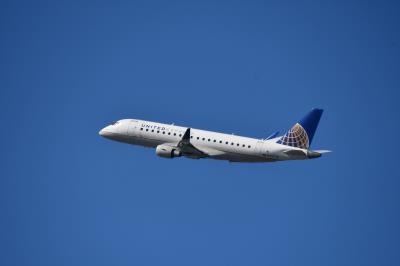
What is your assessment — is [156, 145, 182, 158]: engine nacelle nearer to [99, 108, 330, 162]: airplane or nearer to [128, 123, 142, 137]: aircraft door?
[99, 108, 330, 162]: airplane

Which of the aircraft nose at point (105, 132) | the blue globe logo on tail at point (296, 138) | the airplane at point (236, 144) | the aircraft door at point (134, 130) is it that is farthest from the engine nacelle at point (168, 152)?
the blue globe logo on tail at point (296, 138)

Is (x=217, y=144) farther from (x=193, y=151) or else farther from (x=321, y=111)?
(x=321, y=111)

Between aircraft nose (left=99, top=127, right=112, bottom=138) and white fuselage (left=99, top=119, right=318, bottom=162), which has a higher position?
aircraft nose (left=99, top=127, right=112, bottom=138)

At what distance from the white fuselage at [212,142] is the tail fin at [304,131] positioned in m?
0.96

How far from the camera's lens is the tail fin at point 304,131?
88438 mm

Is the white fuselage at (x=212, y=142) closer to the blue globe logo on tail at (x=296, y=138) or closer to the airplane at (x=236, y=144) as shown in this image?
the airplane at (x=236, y=144)

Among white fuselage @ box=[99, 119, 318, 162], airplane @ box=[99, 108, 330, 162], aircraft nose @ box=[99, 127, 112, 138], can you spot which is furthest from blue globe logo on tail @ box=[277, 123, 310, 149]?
aircraft nose @ box=[99, 127, 112, 138]

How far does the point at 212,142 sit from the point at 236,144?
279cm

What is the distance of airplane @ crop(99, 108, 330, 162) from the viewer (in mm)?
87938

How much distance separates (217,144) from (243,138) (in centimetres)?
288

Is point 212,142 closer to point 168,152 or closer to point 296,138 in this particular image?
point 168,152

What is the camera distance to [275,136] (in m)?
94.7

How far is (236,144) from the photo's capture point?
89.2 m

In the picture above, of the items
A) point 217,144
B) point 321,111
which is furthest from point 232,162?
point 321,111
